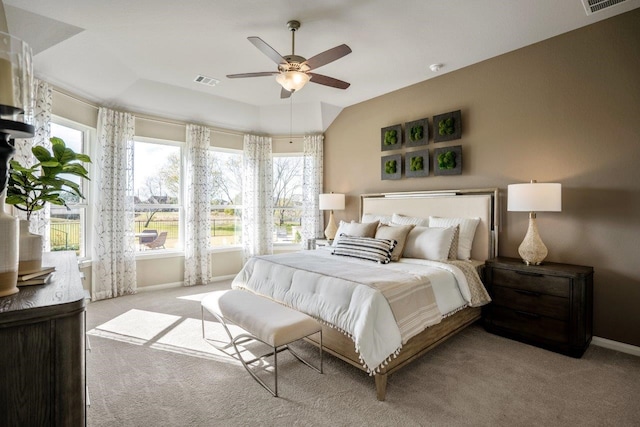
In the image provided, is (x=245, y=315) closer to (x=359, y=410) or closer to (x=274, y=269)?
(x=274, y=269)

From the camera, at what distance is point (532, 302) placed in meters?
2.95

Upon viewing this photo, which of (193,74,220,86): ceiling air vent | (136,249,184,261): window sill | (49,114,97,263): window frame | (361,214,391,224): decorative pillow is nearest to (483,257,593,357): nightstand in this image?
(361,214,391,224): decorative pillow

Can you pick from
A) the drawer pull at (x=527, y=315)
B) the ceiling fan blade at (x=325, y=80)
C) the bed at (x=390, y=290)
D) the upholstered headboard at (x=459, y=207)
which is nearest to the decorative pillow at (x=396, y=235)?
the bed at (x=390, y=290)

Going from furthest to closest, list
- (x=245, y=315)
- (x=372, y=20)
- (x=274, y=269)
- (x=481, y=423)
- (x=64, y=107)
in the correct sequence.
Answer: (x=64, y=107) → (x=274, y=269) → (x=372, y=20) → (x=245, y=315) → (x=481, y=423)

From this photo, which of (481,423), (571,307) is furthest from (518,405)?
(571,307)

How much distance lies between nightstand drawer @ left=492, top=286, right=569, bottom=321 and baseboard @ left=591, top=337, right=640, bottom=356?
0.62m

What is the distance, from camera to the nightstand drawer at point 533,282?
2787mm

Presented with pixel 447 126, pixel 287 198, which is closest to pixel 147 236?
pixel 287 198

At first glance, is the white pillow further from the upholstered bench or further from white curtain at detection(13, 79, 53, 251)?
white curtain at detection(13, 79, 53, 251)

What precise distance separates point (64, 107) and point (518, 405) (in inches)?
221

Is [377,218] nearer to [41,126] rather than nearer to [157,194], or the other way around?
[157,194]

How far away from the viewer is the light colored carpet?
6.42 ft

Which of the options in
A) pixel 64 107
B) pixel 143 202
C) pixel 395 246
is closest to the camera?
pixel 395 246

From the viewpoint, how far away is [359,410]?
203cm
